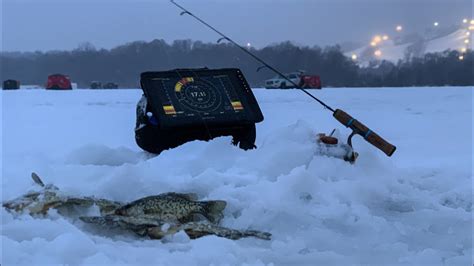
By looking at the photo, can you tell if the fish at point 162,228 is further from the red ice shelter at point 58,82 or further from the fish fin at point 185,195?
the red ice shelter at point 58,82

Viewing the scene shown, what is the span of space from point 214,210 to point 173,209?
0.97 feet

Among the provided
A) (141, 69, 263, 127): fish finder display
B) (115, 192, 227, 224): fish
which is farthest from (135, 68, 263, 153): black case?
(115, 192, 227, 224): fish

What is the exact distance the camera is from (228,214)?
3.75 metres

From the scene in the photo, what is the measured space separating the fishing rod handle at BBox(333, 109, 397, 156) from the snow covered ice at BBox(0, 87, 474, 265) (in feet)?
0.87

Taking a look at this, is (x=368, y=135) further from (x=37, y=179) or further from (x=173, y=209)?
(x=37, y=179)

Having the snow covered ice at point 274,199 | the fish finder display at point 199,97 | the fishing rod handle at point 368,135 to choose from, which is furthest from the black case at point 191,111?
the fishing rod handle at point 368,135

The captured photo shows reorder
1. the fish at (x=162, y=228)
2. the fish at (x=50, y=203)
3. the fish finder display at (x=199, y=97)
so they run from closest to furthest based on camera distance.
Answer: the fish at (x=162, y=228), the fish at (x=50, y=203), the fish finder display at (x=199, y=97)

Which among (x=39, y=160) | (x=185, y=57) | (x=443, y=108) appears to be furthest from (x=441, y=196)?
(x=185, y=57)

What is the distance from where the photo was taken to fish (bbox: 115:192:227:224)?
359 centimetres

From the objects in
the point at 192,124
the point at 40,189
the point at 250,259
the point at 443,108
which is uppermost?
the point at 443,108

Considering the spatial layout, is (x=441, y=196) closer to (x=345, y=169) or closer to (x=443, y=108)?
(x=345, y=169)

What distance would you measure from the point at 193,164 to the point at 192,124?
53 centimetres

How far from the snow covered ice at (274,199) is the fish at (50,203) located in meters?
0.10

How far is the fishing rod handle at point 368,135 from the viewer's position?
4637 mm
